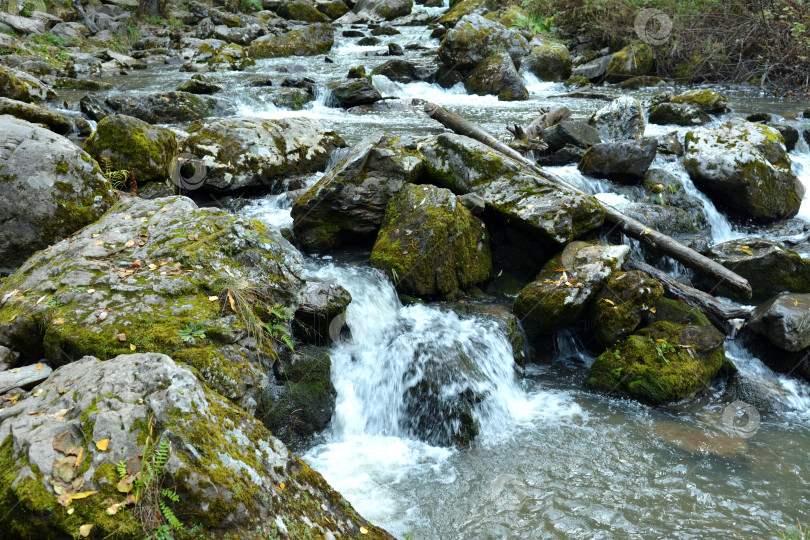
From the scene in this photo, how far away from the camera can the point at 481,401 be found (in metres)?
5.04

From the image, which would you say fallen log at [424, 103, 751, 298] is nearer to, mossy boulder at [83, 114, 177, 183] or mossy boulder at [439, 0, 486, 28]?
mossy boulder at [83, 114, 177, 183]

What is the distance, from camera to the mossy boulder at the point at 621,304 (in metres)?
5.84

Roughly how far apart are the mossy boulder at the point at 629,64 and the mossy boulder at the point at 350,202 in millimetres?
12750

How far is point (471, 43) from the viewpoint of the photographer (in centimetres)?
1608

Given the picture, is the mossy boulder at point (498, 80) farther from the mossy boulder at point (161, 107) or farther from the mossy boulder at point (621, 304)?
the mossy boulder at point (621, 304)

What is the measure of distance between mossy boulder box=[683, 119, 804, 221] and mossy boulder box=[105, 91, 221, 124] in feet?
32.6

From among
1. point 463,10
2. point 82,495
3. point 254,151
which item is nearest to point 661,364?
point 82,495

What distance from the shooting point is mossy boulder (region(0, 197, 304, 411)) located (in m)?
3.76

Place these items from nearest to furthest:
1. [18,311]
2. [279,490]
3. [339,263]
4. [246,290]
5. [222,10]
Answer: [279,490] < [18,311] < [246,290] < [339,263] < [222,10]

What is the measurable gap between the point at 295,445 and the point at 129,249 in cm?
228

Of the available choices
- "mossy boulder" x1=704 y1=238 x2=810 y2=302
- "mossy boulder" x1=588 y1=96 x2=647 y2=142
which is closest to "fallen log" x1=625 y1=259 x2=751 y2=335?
"mossy boulder" x1=704 y1=238 x2=810 y2=302

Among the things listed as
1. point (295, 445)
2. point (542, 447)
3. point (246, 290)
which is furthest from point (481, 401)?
point (246, 290)

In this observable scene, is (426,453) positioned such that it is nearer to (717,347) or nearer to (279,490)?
(279,490)

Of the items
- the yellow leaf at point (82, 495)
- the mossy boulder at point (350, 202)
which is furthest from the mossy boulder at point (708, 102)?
the yellow leaf at point (82, 495)
